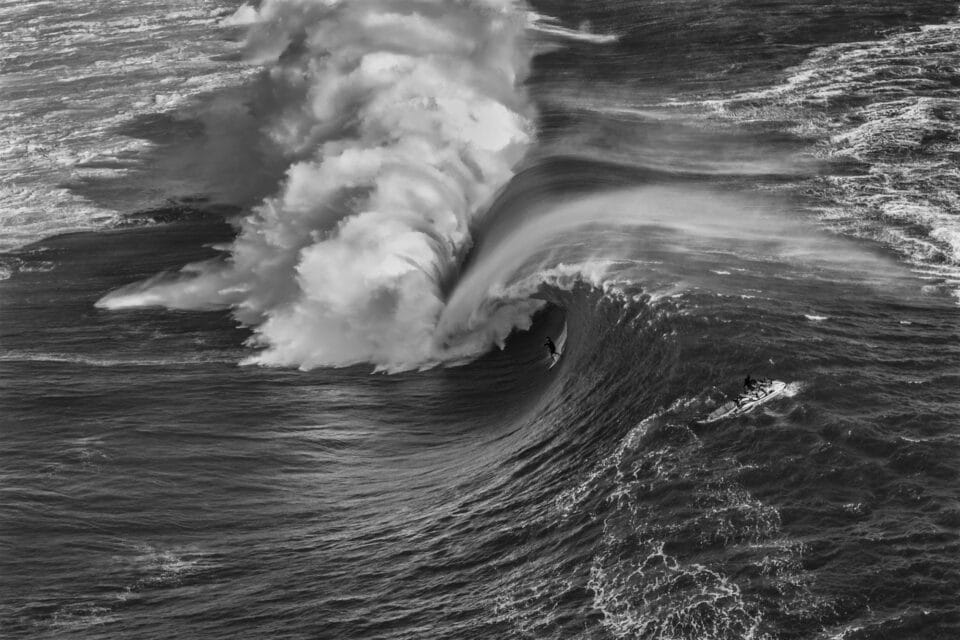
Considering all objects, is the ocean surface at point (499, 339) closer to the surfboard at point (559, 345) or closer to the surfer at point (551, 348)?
the surfboard at point (559, 345)

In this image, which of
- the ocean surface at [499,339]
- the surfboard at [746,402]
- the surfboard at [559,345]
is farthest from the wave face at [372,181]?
the surfboard at [746,402]

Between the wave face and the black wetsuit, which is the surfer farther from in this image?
the wave face

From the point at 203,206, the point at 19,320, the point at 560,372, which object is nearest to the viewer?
the point at 560,372

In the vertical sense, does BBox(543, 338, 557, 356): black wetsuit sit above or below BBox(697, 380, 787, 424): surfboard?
above

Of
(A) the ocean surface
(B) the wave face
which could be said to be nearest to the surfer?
(A) the ocean surface

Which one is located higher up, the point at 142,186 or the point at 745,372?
the point at 142,186

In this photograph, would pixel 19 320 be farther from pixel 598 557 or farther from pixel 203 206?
pixel 598 557

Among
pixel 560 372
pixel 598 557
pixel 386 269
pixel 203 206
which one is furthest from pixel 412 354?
pixel 203 206
